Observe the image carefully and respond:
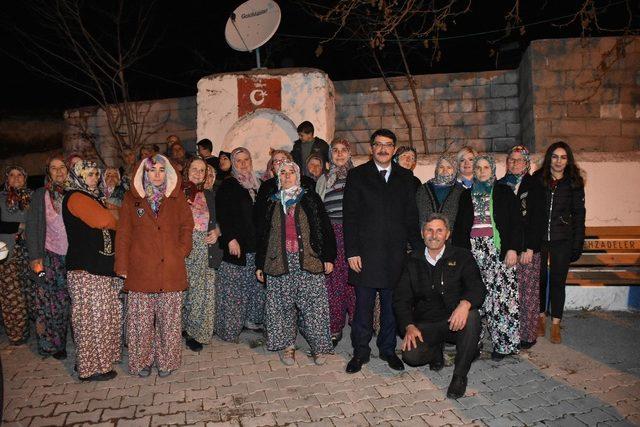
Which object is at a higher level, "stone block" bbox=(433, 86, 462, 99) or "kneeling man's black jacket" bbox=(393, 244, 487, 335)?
"stone block" bbox=(433, 86, 462, 99)

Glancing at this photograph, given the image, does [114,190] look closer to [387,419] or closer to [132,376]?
[132,376]

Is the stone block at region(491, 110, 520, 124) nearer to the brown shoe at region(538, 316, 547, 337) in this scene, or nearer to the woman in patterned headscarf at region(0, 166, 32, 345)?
the brown shoe at region(538, 316, 547, 337)

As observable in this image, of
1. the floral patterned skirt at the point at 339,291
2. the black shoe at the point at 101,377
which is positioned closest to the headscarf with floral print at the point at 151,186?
the black shoe at the point at 101,377

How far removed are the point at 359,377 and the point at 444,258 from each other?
1.18 meters

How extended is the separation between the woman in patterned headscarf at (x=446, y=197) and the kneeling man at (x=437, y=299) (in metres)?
0.45

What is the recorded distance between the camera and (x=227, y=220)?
4.84 metres

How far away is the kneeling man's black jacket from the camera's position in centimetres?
384

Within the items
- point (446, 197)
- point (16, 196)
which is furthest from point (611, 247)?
point (16, 196)

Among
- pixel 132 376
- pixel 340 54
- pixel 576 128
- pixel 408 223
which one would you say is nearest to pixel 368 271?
pixel 408 223

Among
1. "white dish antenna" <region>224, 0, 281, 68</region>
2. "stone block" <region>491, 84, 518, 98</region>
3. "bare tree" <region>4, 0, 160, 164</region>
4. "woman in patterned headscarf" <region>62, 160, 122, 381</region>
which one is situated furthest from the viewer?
"bare tree" <region>4, 0, 160, 164</region>

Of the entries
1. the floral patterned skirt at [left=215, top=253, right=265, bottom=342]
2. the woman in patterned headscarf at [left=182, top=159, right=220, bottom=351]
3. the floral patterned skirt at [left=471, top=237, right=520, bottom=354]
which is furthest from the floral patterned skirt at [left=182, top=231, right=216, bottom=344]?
the floral patterned skirt at [left=471, top=237, right=520, bottom=354]

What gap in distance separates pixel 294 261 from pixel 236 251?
74 centimetres

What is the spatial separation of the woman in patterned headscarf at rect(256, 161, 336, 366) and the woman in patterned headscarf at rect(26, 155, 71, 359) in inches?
74.8

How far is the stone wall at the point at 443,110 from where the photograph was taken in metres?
8.52
